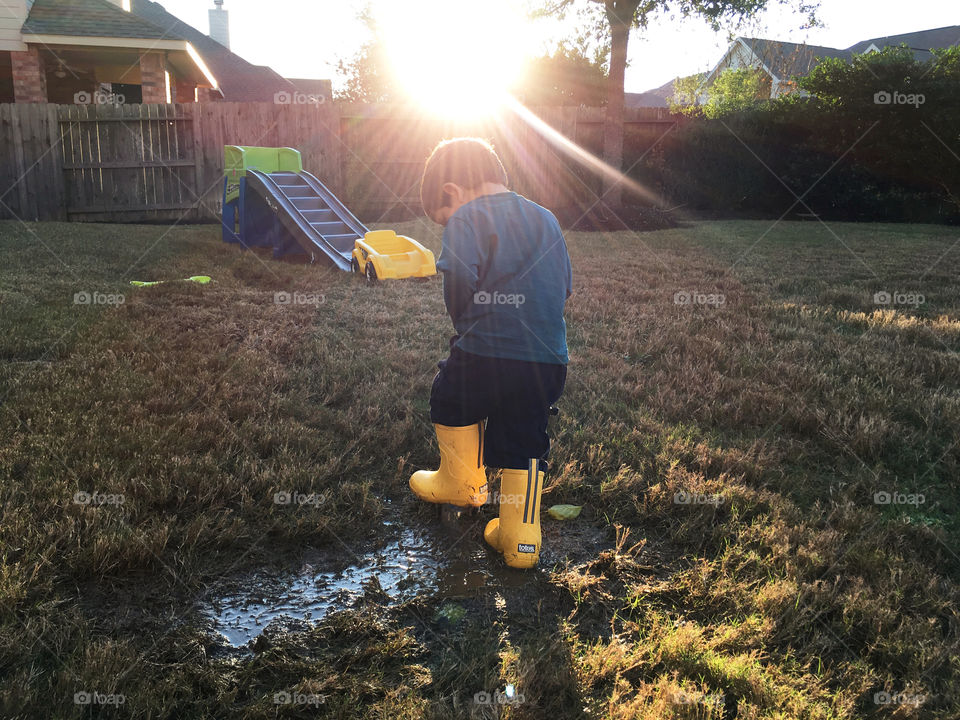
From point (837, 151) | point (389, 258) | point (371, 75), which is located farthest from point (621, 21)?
point (371, 75)

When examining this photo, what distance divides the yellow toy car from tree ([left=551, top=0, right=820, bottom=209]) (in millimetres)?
7155

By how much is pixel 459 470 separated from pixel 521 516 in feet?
1.18

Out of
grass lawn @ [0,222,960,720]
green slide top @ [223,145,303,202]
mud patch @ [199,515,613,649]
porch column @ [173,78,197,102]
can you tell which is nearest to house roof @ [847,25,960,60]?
porch column @ [173,78,197,102]

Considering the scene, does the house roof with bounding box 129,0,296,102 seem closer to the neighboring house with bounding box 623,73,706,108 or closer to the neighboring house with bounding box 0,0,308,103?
the neighboring house with bounding box 0,0,308,103

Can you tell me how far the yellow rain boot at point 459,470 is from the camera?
265 cm

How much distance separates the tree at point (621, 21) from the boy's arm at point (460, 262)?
11953mm

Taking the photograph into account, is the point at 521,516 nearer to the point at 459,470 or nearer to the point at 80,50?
the point at 459,470

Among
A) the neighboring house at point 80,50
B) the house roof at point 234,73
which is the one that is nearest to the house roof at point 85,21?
the neighboring house at point 80,50

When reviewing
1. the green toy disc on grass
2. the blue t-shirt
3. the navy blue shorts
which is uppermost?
the blue t-shirt

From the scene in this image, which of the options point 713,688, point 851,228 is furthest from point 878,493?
point 851,228

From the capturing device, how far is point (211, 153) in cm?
1284

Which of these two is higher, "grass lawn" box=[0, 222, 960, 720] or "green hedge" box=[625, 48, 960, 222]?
"green hedge" box=[625, 48, 960, 222]

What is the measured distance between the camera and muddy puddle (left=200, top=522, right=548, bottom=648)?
2.12 metres

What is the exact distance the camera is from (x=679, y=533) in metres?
2.61
